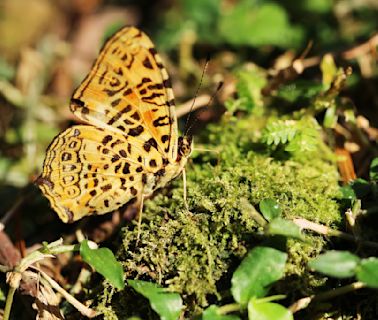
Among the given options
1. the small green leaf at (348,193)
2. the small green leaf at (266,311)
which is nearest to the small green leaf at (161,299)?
the small green leaf at (266,311)

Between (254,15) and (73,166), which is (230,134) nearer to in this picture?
(73,166)

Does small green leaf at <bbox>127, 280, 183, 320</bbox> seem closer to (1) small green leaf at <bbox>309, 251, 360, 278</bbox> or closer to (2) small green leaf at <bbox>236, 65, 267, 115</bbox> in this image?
(1) small green leaf at <bbox>309, 251, 360, 278</bbox>

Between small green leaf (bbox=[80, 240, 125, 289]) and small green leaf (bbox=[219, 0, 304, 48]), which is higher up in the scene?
small green leaf (bbox=[219, 0, 304, 48])

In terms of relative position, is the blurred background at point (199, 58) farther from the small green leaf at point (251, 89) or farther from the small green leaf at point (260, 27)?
the small green leaf at point (251, 89)

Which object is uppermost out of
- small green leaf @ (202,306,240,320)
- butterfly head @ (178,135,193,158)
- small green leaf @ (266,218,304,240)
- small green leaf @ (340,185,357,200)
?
butterfly head @ (178,135,193,158)

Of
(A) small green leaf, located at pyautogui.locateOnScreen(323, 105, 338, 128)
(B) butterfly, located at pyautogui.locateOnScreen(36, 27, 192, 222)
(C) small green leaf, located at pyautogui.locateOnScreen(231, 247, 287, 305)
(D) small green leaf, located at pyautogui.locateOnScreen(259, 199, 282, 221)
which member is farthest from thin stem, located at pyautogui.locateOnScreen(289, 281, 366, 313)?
(A) small green leaf, located at pyautogui.locateOnScreen(323, 105, 338, 128)

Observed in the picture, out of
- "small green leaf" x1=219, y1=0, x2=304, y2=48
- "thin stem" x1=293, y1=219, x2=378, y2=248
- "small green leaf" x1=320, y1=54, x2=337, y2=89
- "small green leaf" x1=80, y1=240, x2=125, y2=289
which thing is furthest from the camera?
"small green leaf" x1=219, y1=0, x2=304, y2=48
